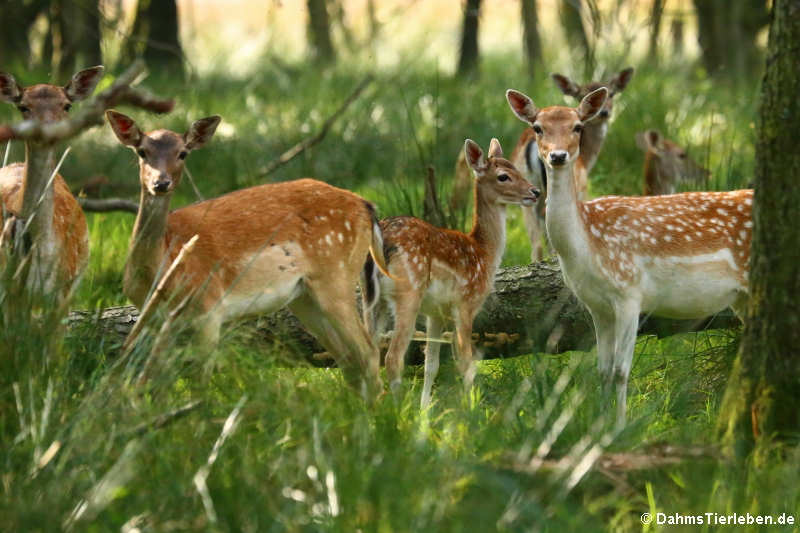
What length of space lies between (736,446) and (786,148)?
1.01 metres

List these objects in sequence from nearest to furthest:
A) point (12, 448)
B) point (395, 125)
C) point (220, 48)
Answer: point (12, 448) → point (395, 125) → point (220, 48)

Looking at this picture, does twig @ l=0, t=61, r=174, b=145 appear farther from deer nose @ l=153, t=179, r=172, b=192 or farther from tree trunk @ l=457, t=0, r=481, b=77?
tree trunk @ l=457, t=0, r=481, b=77

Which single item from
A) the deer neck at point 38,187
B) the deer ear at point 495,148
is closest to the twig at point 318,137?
the deer ear at point 495,148

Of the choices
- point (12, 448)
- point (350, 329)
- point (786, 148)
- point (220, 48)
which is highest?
point (786, 148)

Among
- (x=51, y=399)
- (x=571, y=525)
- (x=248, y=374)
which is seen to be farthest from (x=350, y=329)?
(x=571, y=525)

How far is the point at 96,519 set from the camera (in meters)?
3.47

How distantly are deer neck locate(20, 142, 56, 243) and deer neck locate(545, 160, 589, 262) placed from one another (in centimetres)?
225

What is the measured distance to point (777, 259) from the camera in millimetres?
4219

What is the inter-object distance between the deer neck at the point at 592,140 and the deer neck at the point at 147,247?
4539 mm

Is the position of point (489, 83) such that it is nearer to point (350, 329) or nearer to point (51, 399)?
point (350, 329)

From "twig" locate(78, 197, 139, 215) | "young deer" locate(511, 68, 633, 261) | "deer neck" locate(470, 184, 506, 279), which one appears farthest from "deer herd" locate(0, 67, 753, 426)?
"young deer" locate(511, 68, 633, 261)

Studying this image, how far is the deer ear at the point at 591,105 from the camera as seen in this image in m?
6.36

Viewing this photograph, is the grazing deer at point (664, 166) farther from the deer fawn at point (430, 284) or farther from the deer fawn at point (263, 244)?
the deer fawn at point (263, 244)

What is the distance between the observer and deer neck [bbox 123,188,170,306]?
532cm
